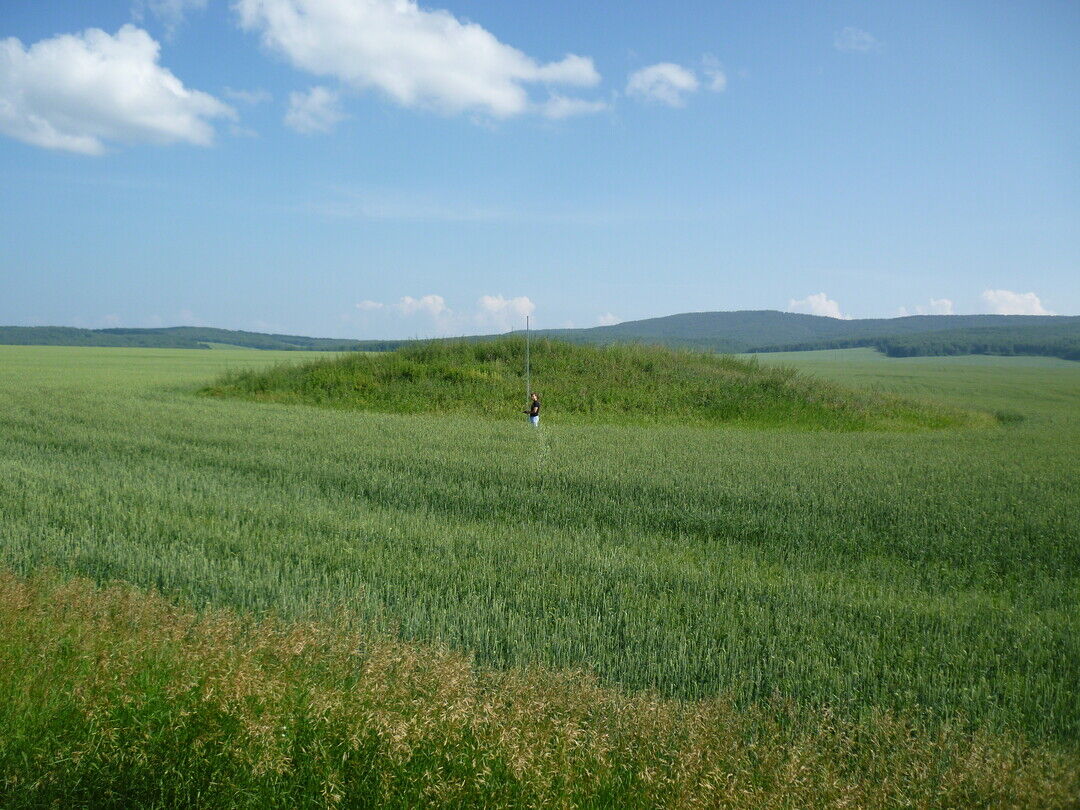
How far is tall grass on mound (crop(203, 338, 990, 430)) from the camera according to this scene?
2642 centimetres

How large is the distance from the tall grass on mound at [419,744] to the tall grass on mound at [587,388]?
813 inches

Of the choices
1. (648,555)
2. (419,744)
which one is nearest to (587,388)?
(648,555)

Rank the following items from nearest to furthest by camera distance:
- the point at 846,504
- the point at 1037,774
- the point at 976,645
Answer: the point at 1037,774, the point at 976,645, the point at 846,504

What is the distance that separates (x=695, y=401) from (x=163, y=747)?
25.1 metres

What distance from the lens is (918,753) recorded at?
4.05m

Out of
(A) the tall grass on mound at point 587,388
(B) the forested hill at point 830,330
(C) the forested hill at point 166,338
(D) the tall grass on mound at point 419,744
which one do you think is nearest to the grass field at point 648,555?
(D) the tall grass on mound at point 419,744


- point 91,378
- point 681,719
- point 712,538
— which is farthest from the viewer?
point 91,378

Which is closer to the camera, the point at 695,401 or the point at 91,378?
the point at 695,401

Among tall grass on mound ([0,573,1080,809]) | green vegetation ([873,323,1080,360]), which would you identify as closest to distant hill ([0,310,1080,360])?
green vegetation ([873,323,1080,360])

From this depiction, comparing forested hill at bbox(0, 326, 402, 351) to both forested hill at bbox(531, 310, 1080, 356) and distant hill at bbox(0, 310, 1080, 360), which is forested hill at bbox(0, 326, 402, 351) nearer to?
distant hill at bbox(0, 310, 1080, 360)

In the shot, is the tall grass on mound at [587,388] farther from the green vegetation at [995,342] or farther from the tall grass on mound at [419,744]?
the green vegetation at [995,342]

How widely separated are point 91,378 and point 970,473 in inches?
1605

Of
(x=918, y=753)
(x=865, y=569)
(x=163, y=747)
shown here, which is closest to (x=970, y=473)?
(x=865, y=569)

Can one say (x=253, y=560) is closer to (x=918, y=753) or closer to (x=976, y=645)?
(x=918, y=753)
